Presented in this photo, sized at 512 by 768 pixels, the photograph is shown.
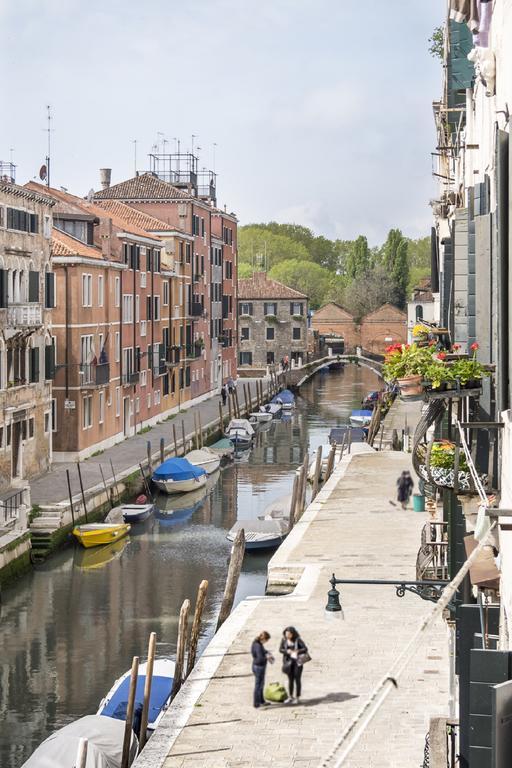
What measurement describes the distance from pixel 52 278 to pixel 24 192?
3.65 meters

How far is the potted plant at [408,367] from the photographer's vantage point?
9258 millimetres

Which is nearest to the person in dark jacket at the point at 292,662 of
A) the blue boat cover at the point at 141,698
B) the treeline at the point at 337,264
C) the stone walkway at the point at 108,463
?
the blue boat cover at the point at 141,698

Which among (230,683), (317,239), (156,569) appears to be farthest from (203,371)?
(317,239)

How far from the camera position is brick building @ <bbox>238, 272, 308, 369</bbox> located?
8819cm

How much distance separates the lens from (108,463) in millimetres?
38312

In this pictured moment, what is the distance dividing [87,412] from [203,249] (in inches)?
966

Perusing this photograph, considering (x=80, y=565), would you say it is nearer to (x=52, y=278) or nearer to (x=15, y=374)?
(x=15, y=374)

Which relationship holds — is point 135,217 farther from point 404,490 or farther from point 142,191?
point 404,490

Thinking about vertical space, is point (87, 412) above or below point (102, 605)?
above

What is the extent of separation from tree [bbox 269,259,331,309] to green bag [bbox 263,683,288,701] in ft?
Result: 350

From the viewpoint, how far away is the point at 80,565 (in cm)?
2864

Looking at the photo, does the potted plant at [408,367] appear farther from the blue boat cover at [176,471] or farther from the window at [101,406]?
the window at [101,406]

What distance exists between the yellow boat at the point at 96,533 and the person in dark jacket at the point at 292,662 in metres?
15.4

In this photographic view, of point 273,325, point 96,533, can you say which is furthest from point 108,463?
point 273,325
